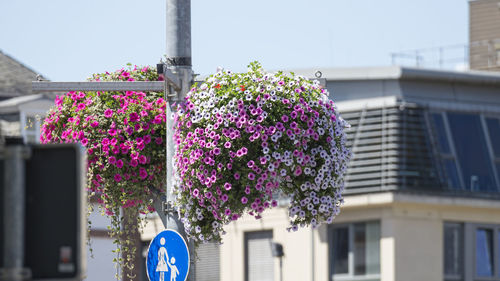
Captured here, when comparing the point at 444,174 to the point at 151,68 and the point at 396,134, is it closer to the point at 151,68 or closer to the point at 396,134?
the point at 396,134

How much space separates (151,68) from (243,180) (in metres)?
2.59

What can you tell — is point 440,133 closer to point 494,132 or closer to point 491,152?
point 491,152

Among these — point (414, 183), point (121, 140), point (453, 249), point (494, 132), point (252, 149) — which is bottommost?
point (453, 249)

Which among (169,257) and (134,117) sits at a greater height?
(134,117)

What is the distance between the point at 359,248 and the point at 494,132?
502cm

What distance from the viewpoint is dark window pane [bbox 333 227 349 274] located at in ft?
106

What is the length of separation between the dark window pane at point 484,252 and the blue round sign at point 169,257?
22899 millimetres

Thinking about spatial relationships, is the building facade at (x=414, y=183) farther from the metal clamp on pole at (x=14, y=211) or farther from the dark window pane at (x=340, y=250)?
the metal clamp on pole at (x=14, y=211)

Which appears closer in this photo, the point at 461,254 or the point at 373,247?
the point at 373,247

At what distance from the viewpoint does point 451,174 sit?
31906mm

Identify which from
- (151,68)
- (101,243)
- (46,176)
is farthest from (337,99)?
(46,176)

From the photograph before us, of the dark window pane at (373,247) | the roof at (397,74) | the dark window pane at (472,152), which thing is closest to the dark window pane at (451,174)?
the dark window pane at (472,152)

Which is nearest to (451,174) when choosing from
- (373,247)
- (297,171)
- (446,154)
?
(446,154)

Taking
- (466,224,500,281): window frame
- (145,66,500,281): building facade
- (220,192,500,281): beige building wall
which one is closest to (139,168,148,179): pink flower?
(145,66,500,281): building facade
